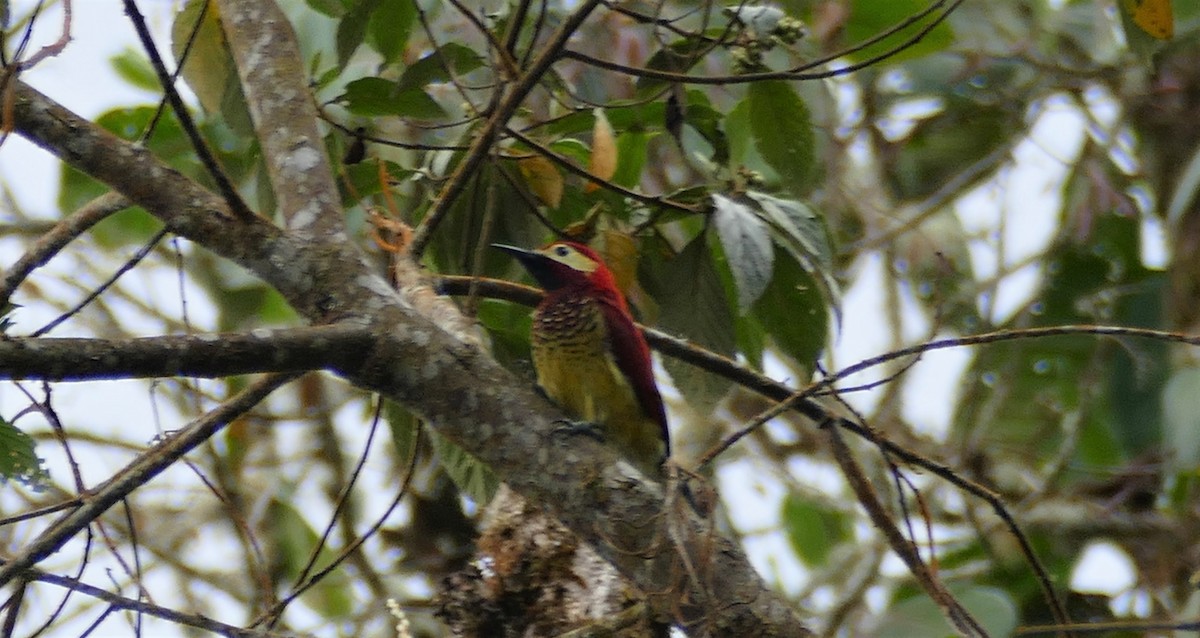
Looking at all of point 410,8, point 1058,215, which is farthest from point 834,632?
point 410,8

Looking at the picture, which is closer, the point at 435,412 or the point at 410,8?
the point at 435,412

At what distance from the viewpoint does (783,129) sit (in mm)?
2637

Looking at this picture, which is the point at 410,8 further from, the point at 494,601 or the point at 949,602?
the point at 949,602

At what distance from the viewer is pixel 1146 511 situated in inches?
199

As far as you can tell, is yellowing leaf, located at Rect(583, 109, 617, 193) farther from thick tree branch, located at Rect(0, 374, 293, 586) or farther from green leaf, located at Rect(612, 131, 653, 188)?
thick tree branch, located at Rect(0, 374, 293, 586)

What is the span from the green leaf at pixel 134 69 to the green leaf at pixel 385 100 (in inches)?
119

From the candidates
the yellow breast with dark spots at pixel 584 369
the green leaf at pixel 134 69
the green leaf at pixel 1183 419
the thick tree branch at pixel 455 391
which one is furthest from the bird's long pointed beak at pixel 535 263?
the green leaf at pixel 134 69

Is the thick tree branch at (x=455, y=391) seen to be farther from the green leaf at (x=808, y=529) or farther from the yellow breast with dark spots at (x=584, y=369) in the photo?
the green leaf at (x=808, y=529)

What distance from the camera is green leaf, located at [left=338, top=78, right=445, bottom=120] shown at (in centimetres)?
254

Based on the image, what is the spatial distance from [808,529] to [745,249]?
12.1 feet

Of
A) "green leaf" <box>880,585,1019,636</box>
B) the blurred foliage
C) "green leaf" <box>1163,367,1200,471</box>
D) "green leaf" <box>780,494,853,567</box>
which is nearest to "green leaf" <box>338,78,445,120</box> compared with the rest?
the blurred foliage

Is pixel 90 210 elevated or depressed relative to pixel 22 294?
depressed

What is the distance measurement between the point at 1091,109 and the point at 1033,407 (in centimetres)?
134

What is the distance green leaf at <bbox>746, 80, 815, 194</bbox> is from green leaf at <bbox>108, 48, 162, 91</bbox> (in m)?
3.44
